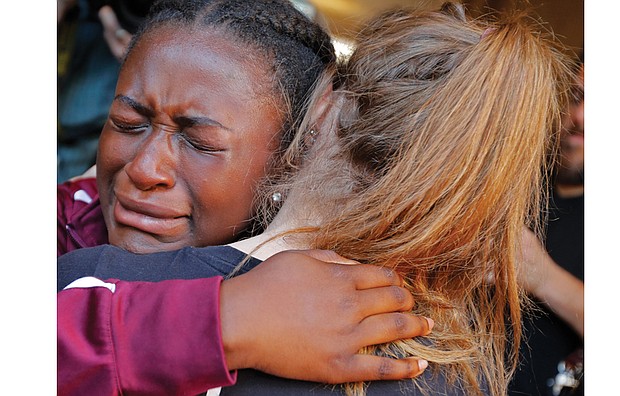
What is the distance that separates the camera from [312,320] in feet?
2.25

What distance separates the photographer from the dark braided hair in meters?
0.90

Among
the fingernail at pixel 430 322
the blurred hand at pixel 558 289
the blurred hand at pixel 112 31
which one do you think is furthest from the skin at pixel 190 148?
the blurred hand at pixel 112 31

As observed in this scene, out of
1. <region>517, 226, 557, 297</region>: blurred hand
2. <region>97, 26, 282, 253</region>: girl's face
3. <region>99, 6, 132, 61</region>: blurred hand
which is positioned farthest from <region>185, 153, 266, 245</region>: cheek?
<region>99, 6, 132, 61</region>: blurred hand

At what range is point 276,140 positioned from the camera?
0.90m

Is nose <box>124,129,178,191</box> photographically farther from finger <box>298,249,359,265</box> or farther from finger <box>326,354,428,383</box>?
finger <box>326,354,428,383</box>

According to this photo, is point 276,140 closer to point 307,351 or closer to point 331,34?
point 331,34

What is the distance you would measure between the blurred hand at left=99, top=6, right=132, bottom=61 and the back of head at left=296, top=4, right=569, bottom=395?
765 millimetres

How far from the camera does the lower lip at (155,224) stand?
86 centimetres

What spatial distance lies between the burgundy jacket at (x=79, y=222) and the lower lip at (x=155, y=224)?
24 centimetres

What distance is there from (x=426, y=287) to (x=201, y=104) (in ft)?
1.09

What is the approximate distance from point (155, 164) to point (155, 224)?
0.07 meters

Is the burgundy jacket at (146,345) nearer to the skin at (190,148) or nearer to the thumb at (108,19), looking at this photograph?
the skin at (190,148)

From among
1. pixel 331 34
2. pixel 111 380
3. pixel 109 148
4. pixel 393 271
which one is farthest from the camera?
pixel 331 34
